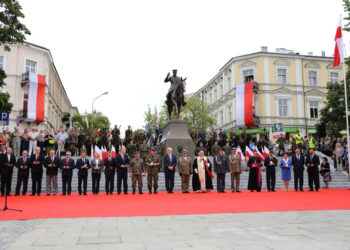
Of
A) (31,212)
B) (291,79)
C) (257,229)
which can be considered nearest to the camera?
(257,229)

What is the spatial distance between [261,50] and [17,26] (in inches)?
1490

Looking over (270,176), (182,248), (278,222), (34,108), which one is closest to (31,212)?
(182,248)

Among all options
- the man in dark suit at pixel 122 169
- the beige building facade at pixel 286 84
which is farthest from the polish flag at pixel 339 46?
the beige building facade at pixel 286 84

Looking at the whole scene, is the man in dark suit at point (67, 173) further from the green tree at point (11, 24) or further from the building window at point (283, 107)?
the building window at point (283, 107)

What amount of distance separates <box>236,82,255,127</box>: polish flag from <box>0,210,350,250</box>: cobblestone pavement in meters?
35.2

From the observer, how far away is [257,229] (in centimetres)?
568

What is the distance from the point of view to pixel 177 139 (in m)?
17.6

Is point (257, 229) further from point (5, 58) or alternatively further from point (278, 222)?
point (5, 58)

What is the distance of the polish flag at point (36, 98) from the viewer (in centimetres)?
3606

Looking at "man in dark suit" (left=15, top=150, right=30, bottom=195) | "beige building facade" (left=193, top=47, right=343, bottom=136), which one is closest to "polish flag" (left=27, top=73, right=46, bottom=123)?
"beige building facade" (left=193, top=47, right=343, bottom=136)

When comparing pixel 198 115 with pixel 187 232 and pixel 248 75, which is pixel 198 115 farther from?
pixel 187 232

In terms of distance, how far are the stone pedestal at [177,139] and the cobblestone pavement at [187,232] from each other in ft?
33.5

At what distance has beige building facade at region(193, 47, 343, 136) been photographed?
4312cm

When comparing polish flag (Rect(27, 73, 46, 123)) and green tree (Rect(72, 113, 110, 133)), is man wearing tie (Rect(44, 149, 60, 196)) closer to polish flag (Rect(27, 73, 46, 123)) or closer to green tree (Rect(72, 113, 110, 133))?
polish flag (Rect(27, 73, 46, 123))
